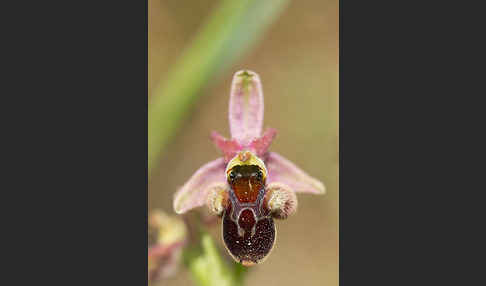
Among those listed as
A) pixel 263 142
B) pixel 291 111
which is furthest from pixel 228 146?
pixel 291 111

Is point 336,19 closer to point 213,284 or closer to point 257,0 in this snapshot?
point 257,0

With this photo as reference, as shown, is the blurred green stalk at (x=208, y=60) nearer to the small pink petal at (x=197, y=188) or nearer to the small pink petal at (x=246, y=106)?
the small pink petal at (x=246, y=106)

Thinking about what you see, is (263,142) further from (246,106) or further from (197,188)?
(197,188)

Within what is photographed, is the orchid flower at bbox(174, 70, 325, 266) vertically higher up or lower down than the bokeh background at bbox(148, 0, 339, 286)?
lower down

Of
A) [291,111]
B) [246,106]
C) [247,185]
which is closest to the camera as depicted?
[247,185]

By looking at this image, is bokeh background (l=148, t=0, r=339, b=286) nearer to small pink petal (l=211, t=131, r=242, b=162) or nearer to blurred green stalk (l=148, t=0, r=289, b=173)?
blurred green stalk (l=148, t=0, r=289, b=173)

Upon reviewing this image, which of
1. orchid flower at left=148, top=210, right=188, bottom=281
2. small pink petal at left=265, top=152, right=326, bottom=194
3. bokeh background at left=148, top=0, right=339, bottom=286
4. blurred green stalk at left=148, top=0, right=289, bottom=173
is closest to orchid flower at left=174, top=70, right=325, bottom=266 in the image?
small pink petal at left=265, top=152, right=326, bottom=194
